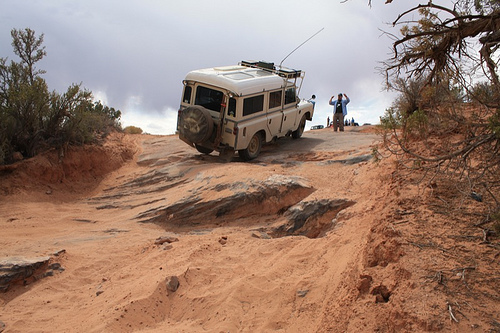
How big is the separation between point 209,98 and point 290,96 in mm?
2839

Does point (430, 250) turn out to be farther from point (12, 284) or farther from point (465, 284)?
point (12, 284)

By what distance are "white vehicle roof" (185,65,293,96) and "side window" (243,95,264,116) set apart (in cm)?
19

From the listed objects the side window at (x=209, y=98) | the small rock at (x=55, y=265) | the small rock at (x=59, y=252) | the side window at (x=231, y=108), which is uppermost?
the side window at (x=209, y=98)

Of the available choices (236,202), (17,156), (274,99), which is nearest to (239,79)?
(274,99)

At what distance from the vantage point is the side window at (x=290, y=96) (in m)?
13.6

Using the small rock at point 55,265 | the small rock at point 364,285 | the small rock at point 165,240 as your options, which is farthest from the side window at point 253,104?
the small rock at point 364,285

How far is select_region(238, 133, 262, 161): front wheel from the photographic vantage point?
41.0 ft

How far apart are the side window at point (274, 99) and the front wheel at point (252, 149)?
0.95 meters

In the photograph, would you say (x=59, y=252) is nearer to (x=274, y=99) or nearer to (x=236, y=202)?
(x=236, y=202)

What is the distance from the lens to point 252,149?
42.1ft

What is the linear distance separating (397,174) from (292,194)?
212 centimetres

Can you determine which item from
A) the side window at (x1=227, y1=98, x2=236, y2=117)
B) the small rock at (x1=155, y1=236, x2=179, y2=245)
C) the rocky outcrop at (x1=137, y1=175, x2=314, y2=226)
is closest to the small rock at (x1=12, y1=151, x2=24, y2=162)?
the rocky outcrop at (x1=137, y1=175, x2=314, y2=226)

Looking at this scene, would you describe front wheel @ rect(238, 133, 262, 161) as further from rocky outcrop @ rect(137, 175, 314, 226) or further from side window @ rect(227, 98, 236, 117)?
rocky outcrop @ rect(137, 175, 314, 226)

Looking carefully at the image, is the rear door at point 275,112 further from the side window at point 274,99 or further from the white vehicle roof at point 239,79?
the white vehicle roof at point 239,79
